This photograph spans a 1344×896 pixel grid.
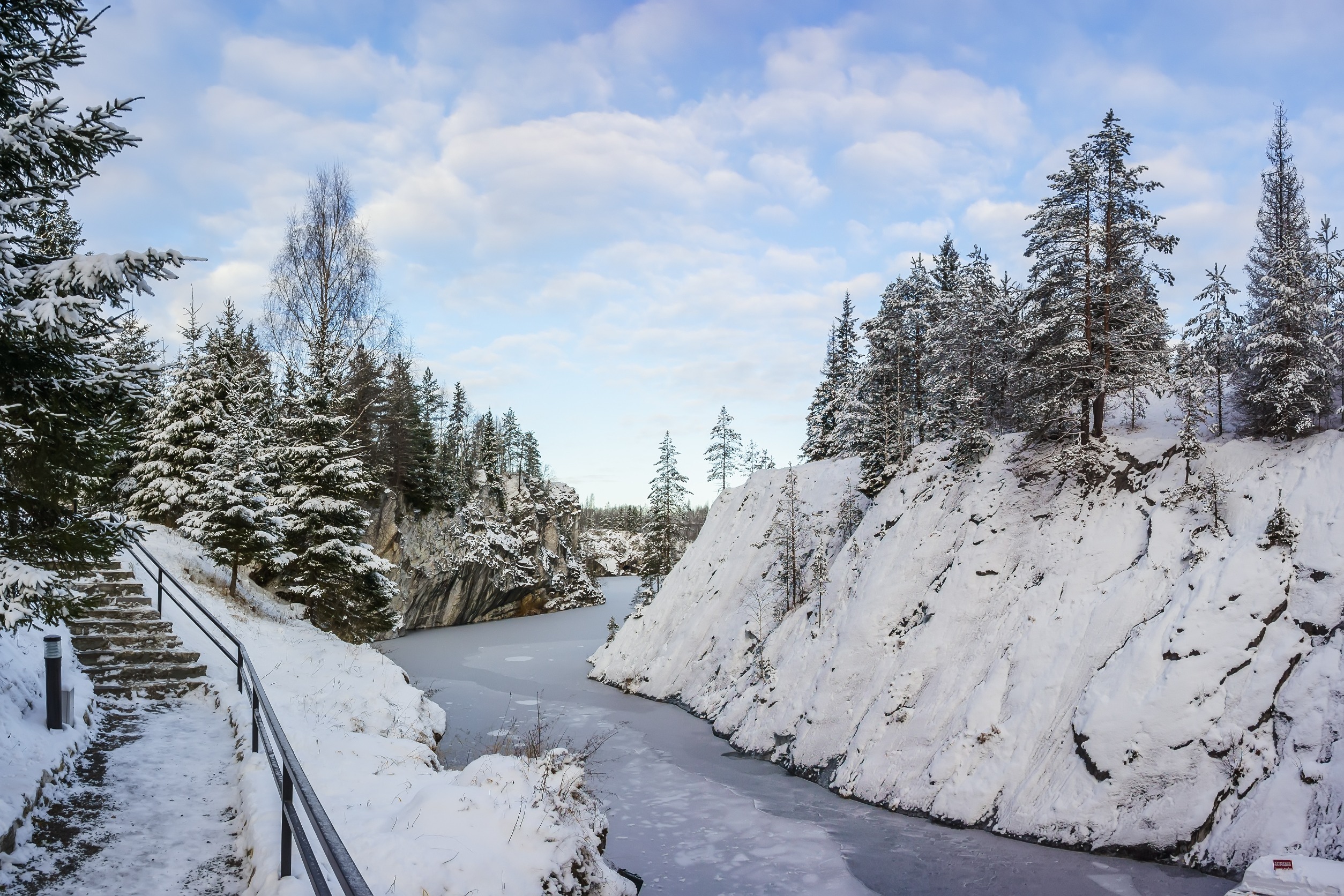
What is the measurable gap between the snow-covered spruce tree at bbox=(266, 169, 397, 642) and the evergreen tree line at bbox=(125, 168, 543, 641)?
0.12 ft

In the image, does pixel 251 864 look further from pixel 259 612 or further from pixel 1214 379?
pixel 1214 379

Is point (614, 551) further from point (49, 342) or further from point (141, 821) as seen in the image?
point (49, 342)

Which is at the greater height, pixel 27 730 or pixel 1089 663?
pixel 27 730

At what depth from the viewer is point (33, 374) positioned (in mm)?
6000

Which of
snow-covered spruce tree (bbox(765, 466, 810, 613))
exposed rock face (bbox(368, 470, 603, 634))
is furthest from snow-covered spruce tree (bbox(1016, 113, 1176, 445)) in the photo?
exposed rock face (bbox(368, 470, 603, 634))

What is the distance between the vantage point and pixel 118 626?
1272 cm

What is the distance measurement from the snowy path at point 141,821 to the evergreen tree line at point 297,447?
9804 mm

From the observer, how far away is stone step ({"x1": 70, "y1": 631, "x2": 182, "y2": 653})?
11.8 m

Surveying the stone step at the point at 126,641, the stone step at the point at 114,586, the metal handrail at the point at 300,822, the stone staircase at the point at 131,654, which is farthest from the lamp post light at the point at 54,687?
the stone step at the point at 114,586

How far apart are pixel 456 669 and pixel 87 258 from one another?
94.8ft

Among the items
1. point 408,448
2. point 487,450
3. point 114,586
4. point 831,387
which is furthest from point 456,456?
point 114,586

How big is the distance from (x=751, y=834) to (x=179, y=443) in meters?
24.1

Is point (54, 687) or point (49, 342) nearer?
point (49, 342)

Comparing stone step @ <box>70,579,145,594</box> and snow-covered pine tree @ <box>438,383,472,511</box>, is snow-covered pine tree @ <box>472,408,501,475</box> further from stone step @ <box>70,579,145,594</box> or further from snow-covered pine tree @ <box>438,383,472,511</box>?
stone step @ <box>70,579,145,594</box>
